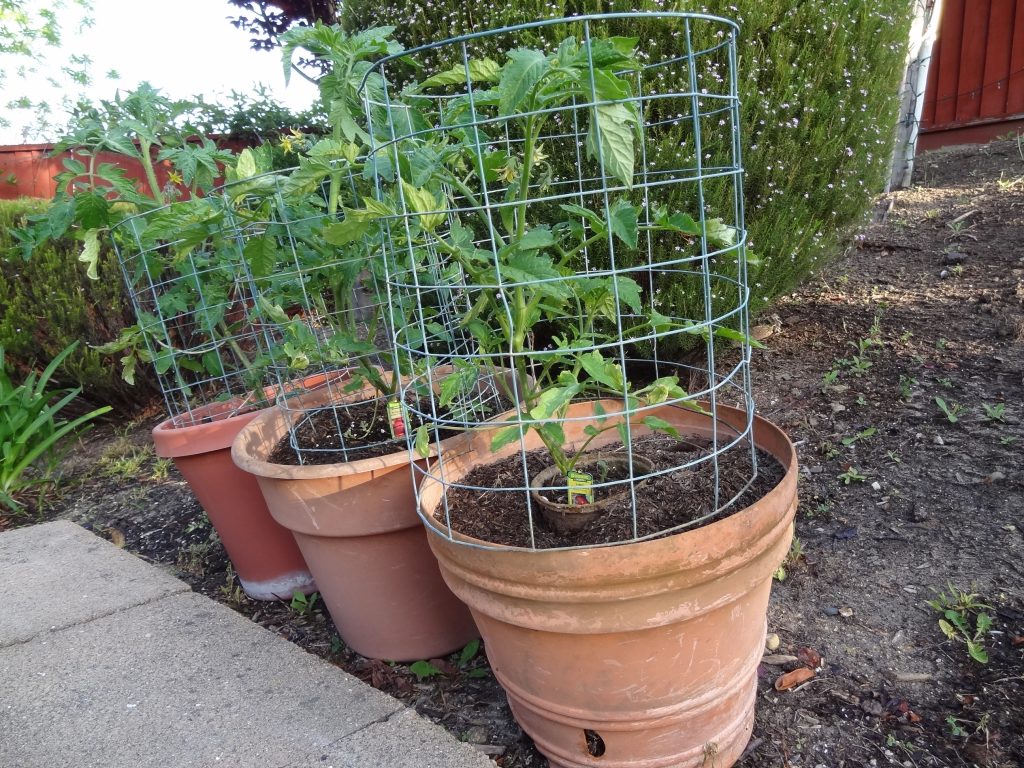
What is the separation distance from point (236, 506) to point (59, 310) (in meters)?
2.24

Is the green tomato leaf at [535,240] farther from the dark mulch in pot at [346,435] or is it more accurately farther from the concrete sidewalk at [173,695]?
the concrete sidewalk at [173,695]

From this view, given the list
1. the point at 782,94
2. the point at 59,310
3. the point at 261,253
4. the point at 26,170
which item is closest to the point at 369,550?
the point at 261,253

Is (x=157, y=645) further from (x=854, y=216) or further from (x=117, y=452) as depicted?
(x=854, y=216)

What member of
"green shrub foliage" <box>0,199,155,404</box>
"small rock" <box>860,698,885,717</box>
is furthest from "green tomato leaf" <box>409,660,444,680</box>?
"green shrub foliage" <box>0,199,155,404</box>

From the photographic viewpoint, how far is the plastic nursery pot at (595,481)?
4.14 ft

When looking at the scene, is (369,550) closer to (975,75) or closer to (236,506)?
(236,506)

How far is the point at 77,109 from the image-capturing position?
2.01 m

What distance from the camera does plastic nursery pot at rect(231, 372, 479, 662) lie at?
154 cm

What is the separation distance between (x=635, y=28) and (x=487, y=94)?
1.26 metres

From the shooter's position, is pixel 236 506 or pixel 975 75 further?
pixel 975 75

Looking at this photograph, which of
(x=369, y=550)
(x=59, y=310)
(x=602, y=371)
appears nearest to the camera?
(x=602, y=371)

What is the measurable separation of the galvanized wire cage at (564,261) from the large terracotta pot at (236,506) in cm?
59

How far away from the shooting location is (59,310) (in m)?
3.50

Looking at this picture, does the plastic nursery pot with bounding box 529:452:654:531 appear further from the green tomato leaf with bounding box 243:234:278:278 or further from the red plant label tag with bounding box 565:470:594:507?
the green tomato leaf with bounding box 243:234:278:278
